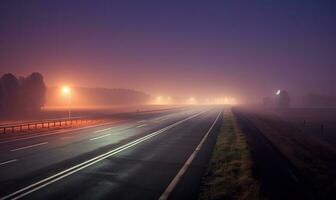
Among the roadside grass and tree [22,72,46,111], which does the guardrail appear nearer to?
the roadside grass

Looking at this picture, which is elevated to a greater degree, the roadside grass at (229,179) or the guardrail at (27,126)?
the guardrail at (27,126)

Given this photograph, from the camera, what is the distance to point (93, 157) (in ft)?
48.5

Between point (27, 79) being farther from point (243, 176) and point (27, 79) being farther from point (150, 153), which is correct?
point (243, 176)

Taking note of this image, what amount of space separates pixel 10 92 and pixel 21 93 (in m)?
6.38

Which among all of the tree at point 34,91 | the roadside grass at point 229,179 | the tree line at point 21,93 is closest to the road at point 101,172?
the roadside grass at point 229,179

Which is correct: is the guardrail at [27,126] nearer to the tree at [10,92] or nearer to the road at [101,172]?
the road at [101,172]

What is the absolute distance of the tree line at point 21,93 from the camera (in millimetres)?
83131

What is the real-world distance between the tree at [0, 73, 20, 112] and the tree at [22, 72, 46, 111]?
5890 millimetres

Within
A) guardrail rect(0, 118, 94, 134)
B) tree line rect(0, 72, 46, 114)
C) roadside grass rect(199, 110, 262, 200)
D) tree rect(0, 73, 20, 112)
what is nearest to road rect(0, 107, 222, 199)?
roadside grass rect(199, 110, 262, 200)

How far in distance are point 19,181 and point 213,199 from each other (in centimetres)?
697

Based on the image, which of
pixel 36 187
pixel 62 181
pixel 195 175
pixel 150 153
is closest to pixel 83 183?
pixel 62 181

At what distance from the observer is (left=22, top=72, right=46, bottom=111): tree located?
313ft

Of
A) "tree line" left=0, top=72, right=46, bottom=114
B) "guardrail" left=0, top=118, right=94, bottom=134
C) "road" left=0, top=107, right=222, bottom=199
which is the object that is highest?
"tree line" left=0, top=72, right=46, bottom=114

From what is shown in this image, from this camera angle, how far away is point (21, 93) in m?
92.6
